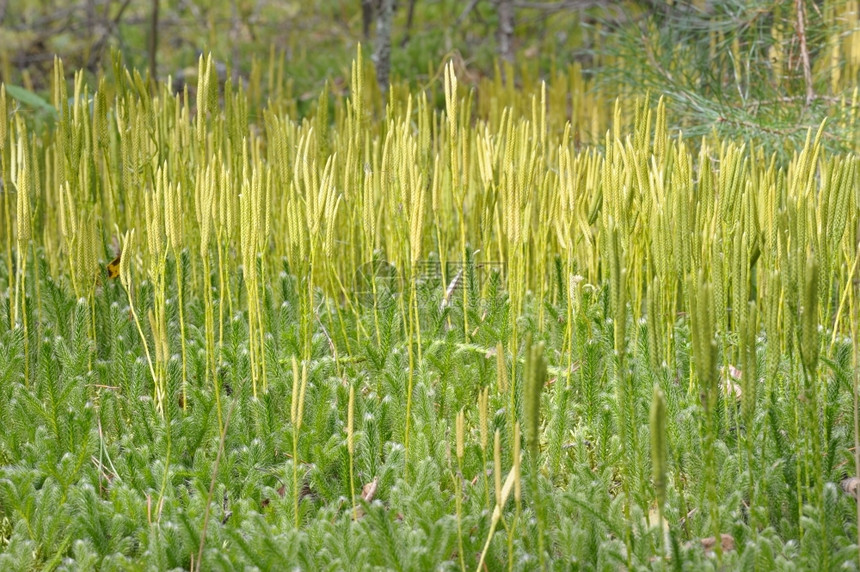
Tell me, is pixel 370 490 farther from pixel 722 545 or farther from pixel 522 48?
pixel 522 48

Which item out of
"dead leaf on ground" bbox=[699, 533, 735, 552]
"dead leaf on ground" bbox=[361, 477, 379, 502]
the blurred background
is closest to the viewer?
"dead leaf on ground" bbox=[699, 533, 735, 552]

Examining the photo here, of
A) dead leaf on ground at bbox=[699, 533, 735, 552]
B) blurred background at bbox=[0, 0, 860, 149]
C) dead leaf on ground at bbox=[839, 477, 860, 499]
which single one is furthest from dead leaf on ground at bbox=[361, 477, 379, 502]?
blurred background at bbox=[0, 0, 860, 149]

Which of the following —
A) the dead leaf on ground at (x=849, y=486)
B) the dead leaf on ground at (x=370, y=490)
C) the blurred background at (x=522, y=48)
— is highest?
the blurred background at (x=522, y=48)

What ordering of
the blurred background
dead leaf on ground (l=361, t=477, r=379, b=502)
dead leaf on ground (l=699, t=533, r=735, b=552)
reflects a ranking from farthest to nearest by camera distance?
the blurred background, dead leaf on ground (l=361, t=477, r=379, b=502), dead leaf on ground (l=699, t=533, r=735, b=552)

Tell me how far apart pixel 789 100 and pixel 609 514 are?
6.40ft

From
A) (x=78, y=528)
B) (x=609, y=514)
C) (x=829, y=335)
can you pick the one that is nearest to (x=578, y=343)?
(x=609, y=514)

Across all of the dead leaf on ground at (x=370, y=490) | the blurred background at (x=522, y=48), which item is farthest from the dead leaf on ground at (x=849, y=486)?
the blurred background at (x=522, y=48)

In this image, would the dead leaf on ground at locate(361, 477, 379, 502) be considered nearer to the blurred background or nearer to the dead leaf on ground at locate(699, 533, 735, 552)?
the dead leaf on ground at locate(699, 533, 735, 552)

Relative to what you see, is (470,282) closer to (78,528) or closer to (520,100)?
(78,528)

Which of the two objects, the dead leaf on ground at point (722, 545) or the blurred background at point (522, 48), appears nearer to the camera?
the dead leaf on ground at point (722, 545)

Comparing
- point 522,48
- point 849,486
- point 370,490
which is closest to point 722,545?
point 849,486

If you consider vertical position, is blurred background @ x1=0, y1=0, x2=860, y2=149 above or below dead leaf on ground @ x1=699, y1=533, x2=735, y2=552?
above

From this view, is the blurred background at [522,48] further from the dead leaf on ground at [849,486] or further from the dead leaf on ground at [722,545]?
the dead leaf on ground at [722,545]

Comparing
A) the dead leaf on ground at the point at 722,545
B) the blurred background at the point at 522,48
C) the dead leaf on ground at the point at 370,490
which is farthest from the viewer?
the blurred background at the point at 522,48
